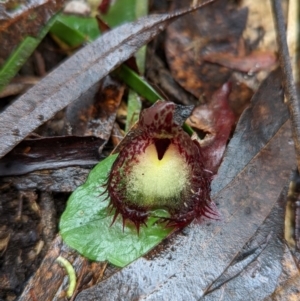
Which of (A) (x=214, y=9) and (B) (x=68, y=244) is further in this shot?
(A) (x=214, y=9)

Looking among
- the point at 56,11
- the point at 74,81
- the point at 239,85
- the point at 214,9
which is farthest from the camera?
the point at 214,9

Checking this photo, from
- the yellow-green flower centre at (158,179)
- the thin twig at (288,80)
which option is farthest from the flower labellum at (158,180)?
the thin twig at (288,80)

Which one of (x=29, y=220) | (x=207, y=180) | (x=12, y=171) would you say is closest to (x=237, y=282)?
(x=207, y=180)

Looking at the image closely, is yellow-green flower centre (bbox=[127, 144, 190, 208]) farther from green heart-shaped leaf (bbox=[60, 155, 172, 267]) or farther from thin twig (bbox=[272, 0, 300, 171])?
thin twig (bbox=[272, 0, 300, 171])

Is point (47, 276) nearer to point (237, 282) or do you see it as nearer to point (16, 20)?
point (237, 282)

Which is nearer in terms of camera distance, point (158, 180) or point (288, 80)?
point (158, 180)

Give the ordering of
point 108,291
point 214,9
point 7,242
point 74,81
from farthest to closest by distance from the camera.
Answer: point 214,9
point 74,81
point 7,242
point 108,291

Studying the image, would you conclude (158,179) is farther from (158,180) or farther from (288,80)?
(288,80)

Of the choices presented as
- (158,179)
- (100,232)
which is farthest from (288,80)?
(100,232)
